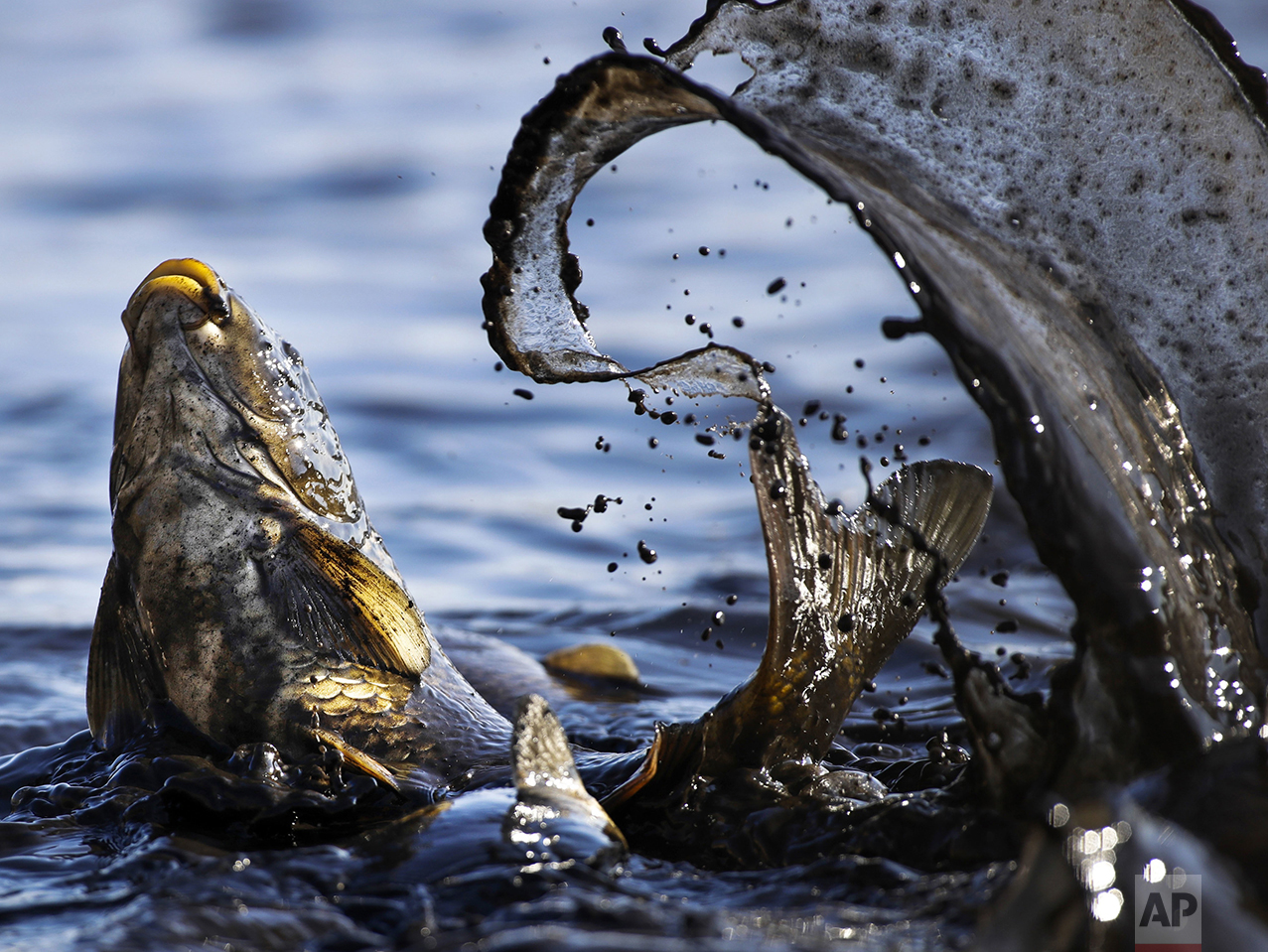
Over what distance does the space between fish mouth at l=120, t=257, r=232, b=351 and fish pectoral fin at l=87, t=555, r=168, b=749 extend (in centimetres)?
70

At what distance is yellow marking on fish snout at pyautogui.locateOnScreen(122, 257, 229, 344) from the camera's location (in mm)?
3520

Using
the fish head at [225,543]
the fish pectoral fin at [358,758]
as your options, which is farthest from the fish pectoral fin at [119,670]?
the fish pectoral fin at [358,758]

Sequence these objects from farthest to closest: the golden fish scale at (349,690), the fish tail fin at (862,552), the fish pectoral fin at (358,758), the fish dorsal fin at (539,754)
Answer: the golden fish scale at (349,690) < the fish pectoral fin at (358,758) < the fish tail fin at (862,552) < the fish dorsal fin at (539,754)

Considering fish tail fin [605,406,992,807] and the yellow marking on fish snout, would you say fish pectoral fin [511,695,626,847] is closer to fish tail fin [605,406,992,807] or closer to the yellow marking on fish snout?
fish tail fin [605,406,992,807]

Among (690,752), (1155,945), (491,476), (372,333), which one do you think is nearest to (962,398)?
(491,476)

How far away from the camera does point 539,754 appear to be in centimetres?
237

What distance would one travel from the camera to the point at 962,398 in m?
8.50

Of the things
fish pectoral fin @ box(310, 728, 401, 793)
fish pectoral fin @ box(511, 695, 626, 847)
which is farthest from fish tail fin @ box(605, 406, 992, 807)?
fish pectoral fin @ box(310, 728, 401, 793)

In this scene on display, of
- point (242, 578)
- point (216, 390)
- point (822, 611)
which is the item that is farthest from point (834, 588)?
point (216, 390)

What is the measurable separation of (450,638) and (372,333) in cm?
538

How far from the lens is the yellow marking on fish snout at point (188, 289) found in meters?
3.52

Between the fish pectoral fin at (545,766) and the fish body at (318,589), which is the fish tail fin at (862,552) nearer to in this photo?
the fish body at (318,589)

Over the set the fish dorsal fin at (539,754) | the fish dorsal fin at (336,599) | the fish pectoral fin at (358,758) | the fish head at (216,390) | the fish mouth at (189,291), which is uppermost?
the fish mouth at (189,291)

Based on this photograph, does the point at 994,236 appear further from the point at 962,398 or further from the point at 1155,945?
the point at 962,398
